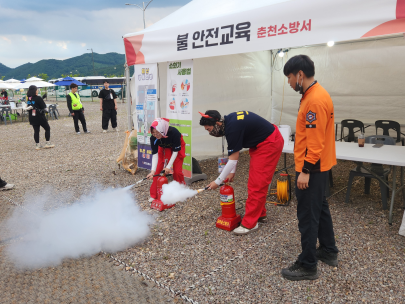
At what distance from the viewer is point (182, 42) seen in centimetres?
509

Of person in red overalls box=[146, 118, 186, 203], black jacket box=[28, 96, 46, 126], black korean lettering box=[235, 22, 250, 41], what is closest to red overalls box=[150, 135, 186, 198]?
person in red overalls box=[146, 118, 186, 203]

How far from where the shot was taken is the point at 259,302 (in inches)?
102

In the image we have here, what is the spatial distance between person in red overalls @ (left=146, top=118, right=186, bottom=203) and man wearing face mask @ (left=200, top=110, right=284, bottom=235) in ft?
3.97

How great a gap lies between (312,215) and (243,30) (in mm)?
2804

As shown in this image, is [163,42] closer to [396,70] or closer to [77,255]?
[77,255]

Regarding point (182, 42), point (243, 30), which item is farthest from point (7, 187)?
point (243, 30)

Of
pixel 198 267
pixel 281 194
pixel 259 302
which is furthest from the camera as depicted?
pixel 281 194

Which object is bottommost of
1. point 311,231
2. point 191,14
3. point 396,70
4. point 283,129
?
point 311,231

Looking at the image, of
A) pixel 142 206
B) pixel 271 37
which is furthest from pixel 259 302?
pixel 271 37

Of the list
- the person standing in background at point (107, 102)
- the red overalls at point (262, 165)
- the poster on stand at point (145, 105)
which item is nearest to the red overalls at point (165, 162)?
the poster on stand at point (145, 105)

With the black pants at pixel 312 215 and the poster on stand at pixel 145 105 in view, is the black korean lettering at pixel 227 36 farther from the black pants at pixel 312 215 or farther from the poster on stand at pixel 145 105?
the black pants at pixel 312 215

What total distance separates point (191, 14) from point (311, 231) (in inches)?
168

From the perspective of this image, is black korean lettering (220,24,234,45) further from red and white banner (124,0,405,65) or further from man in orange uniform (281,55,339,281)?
man in orange uniform (281,55,339,281)

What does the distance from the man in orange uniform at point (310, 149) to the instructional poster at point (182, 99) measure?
3166mm
